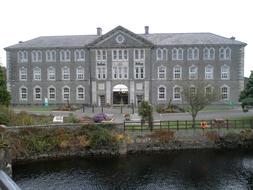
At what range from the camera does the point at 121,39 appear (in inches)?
1821

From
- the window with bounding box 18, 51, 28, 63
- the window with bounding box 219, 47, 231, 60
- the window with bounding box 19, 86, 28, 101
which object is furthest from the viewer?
the window with bounding box 19, 86, 28, 101

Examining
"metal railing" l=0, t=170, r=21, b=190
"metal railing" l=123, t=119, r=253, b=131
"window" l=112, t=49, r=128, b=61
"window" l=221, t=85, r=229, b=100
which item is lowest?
"metal railing" l=123, t=119, r=253, b=131

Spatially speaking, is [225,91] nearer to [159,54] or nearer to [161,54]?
[161,54]

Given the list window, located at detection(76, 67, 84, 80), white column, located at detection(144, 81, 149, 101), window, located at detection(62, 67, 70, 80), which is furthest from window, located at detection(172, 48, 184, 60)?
window, located at detection(62, 67, 70, 80)

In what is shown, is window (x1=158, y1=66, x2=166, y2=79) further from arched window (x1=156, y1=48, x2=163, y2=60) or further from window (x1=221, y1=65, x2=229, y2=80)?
window (x1=221, y1=65, x2=229, y2=80)

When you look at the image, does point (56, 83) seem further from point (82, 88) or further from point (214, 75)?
point (214, 75)

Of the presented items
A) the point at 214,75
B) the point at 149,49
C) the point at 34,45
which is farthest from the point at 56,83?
the point at 214,75

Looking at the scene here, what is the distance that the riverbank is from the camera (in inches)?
923

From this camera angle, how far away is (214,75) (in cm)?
4628

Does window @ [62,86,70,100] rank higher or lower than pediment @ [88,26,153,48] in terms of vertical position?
lower

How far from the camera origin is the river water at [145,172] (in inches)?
677

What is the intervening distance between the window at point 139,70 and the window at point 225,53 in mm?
12074

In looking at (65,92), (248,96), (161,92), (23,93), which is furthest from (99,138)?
(23,93)

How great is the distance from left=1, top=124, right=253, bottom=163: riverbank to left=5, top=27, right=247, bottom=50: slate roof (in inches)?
889
